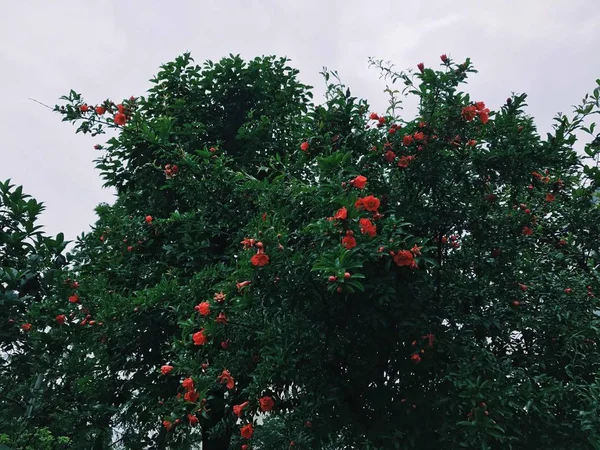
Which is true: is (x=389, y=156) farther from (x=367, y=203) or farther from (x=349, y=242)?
(x=349, y=242)

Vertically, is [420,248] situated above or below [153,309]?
below

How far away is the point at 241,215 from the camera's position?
21.3 feet

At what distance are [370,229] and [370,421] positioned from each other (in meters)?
1.88

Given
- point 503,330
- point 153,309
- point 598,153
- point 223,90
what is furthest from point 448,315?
point 223,90

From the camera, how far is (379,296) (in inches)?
174

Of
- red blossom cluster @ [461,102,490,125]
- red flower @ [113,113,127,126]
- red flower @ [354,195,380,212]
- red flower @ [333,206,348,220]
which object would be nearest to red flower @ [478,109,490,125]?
red blossom cluster @ [461,102,490,125]

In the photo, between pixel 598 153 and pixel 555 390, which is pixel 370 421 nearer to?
pixel 555 390

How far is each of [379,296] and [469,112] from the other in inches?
77.4

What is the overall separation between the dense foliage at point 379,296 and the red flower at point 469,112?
1 centimetres

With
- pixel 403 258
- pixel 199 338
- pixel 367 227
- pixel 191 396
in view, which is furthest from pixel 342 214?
pixel 191 396

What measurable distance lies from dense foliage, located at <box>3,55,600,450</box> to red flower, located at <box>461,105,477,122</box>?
13 millimetres

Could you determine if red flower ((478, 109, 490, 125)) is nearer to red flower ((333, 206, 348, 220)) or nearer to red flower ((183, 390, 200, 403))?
red flower ((333, 206, 348, 220))

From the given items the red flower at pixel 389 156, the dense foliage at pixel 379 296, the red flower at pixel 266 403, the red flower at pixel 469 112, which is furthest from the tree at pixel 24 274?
the red flower at pixel 469 112

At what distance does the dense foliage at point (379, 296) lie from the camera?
4.28 metres
